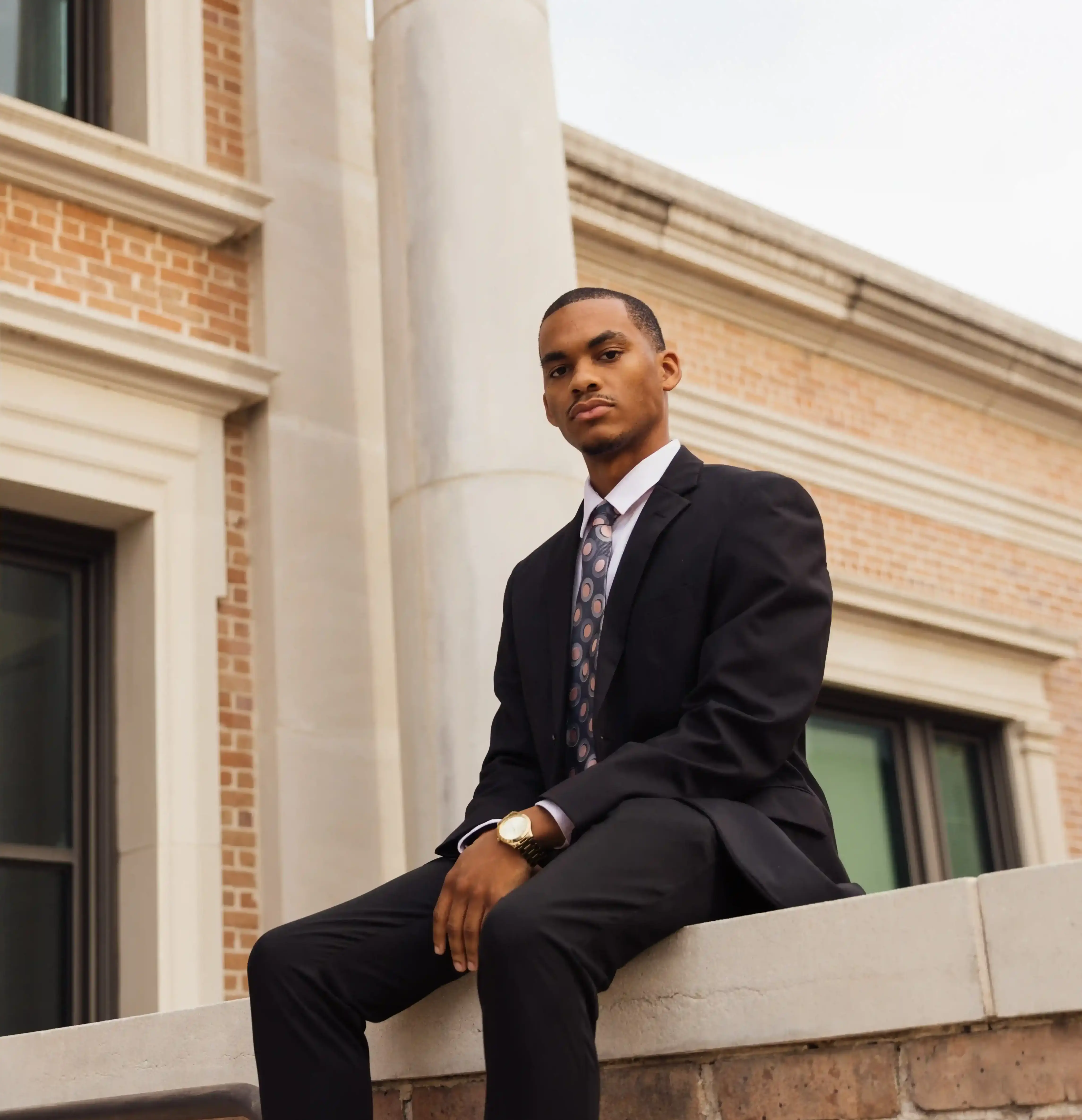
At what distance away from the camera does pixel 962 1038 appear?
2277 mm

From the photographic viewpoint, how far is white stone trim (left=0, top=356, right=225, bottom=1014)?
5.89 metres

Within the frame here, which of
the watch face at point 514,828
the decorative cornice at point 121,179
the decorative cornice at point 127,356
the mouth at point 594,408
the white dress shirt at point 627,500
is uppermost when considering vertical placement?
the decorative cornice at point 121,179

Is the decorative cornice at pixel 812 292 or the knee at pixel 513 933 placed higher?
the decorative cornice at pixel 812 292

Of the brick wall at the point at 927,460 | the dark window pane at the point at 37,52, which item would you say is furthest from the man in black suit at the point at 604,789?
the brick wall at the point at 927,460

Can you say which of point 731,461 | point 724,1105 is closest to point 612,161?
Answer: point 731,461

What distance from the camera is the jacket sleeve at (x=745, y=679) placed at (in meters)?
2.62

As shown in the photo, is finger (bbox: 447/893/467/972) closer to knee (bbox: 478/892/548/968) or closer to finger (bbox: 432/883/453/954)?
finger (bbox: 432/883/453/954)

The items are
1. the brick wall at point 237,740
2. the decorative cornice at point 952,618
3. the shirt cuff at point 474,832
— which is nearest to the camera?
the shirt cuff at point 474,832

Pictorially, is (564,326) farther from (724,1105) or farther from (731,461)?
(731,461)

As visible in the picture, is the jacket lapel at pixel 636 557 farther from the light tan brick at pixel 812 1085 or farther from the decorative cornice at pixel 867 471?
the decorative cornice at pixel 867 471

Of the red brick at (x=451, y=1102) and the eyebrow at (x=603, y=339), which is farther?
the eyebrow at (x=603, y=339)

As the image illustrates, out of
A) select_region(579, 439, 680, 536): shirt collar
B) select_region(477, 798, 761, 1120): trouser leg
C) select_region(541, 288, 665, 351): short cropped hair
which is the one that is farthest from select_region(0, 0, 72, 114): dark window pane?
select_region(477, 798, 761, 1120): trouser leg

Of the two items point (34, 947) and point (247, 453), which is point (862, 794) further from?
point (34, 947)

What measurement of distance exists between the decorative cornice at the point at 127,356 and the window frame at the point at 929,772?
3.69 metres
